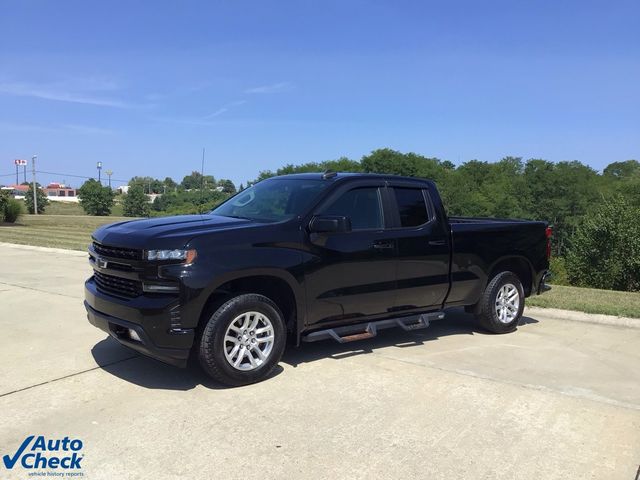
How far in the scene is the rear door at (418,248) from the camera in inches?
236

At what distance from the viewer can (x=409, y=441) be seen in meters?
3.88

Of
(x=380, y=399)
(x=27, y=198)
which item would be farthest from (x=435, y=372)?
(x=27, y=198)

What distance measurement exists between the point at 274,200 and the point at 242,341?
1648 millimetres

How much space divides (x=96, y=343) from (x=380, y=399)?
3.33 meters

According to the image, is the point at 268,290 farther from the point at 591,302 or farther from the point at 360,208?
the point at 591,302

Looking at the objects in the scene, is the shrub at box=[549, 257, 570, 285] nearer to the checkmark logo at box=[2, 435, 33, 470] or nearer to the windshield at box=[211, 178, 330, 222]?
the windshield at box=[211, 178, 330, 222]

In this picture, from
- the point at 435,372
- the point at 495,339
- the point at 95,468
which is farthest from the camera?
the point at 495,339

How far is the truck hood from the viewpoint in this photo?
455 cm

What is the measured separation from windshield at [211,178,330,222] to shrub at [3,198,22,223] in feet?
95.6

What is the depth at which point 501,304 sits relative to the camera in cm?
707

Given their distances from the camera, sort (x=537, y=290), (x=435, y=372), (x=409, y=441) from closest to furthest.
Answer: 1. (x=409, y=441)
2. (x=435, y=372)
3. (x=537, y=290)

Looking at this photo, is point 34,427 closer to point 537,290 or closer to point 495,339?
point 495,339

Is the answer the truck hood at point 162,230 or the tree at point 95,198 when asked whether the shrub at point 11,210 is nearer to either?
the truck hood at point 162,230

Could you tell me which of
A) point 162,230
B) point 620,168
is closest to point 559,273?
point 162,230
